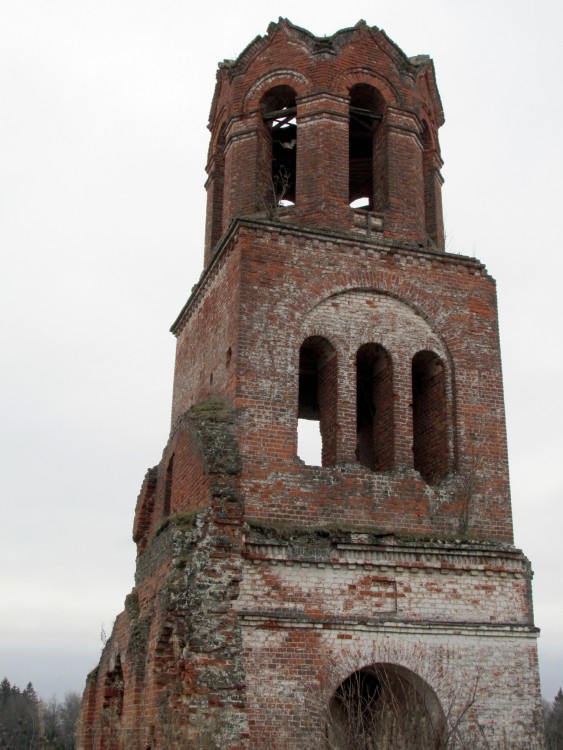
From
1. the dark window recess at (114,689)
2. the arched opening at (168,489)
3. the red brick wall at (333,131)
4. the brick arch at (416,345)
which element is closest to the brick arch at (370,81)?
the red brick wall at (333,131)

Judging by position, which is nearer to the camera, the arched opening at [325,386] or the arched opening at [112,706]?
the arched opening at [325,386]

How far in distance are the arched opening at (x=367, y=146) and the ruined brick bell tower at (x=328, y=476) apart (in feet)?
0.17

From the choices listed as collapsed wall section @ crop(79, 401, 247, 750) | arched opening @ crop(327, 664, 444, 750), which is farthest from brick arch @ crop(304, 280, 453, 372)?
arched opening @ crop(327, 664, 444, 750)

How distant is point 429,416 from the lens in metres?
12.6

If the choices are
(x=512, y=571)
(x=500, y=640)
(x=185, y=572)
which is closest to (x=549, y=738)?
Answer: (x=500, y=640)

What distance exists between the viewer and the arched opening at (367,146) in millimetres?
13922

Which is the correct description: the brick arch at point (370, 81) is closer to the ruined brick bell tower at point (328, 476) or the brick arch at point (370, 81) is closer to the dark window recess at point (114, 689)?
the ruined brick bell tower at point (328, 476)

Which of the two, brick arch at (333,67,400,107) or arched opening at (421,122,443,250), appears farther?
arched opening at (421,122,443,250)

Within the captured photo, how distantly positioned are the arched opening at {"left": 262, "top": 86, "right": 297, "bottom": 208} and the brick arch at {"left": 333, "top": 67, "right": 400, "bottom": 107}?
32.9 inches

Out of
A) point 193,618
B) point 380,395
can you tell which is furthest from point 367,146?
point 193,618

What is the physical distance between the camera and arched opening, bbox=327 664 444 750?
27.7ft

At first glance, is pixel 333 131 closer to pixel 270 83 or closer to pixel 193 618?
pixel 270 83

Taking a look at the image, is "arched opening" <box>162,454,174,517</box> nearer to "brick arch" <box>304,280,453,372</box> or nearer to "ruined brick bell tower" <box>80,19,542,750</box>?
"ruined brick bell tower" <box>80,19,542,750</box>

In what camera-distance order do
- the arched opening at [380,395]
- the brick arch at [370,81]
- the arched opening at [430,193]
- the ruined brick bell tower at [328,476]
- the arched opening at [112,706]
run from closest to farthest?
1. the ruined brick bell tower at [328,476]
2. the arched opening at [380,395]
3. the arched opening at [112,706]
4. the brick arch at [370,81]
5. the arched opening at [430,193]
